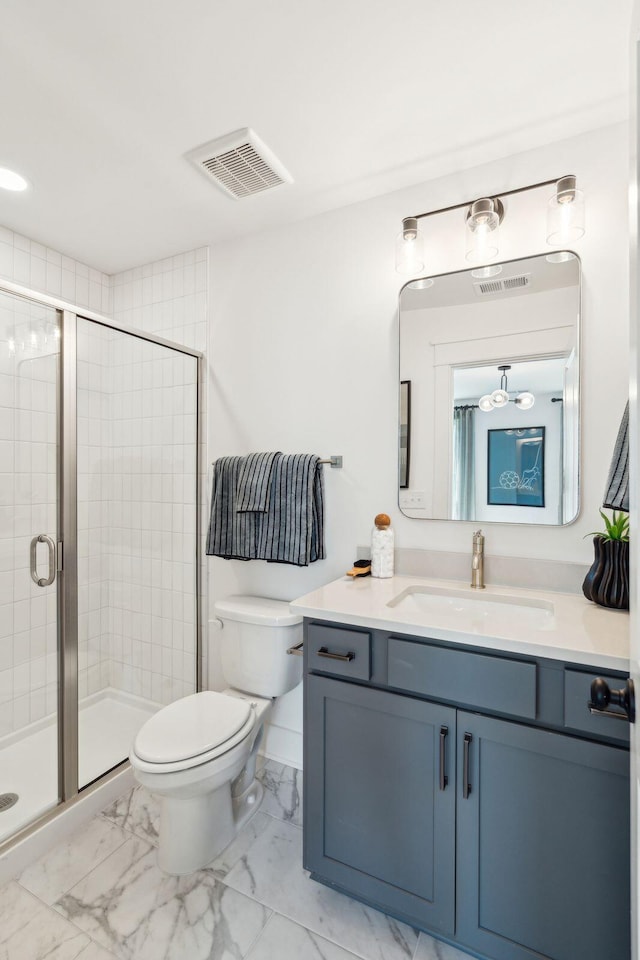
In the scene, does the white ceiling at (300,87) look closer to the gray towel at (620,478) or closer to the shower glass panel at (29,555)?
the shower glass panel at (29,555)

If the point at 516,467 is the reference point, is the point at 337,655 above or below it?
below

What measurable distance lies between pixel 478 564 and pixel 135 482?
1.55m

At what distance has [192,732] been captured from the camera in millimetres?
1534

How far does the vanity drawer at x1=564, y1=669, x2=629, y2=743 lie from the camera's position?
3.31ft

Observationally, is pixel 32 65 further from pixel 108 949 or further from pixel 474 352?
pixel 108 949

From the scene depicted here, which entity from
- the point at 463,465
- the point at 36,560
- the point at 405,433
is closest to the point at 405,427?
the point at 405,433

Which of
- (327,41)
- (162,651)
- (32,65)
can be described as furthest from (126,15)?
(162,651)

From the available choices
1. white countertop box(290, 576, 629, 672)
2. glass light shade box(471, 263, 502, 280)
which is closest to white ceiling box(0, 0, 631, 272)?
glass light shade box(471, 263, 502, 280)

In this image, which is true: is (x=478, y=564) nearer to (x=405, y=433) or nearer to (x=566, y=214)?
(x=405, y=433)

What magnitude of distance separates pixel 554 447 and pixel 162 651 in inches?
77.5

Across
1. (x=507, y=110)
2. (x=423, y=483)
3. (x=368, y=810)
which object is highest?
(x=507, y=110)

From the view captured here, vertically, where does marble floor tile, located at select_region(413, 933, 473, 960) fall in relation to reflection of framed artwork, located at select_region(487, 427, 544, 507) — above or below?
below

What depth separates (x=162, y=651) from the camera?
2312mm

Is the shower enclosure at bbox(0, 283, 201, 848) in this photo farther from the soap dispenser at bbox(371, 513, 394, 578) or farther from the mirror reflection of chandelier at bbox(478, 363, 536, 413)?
the mirror reflection of chandelier at bbox(478, 363, 536, 413)
